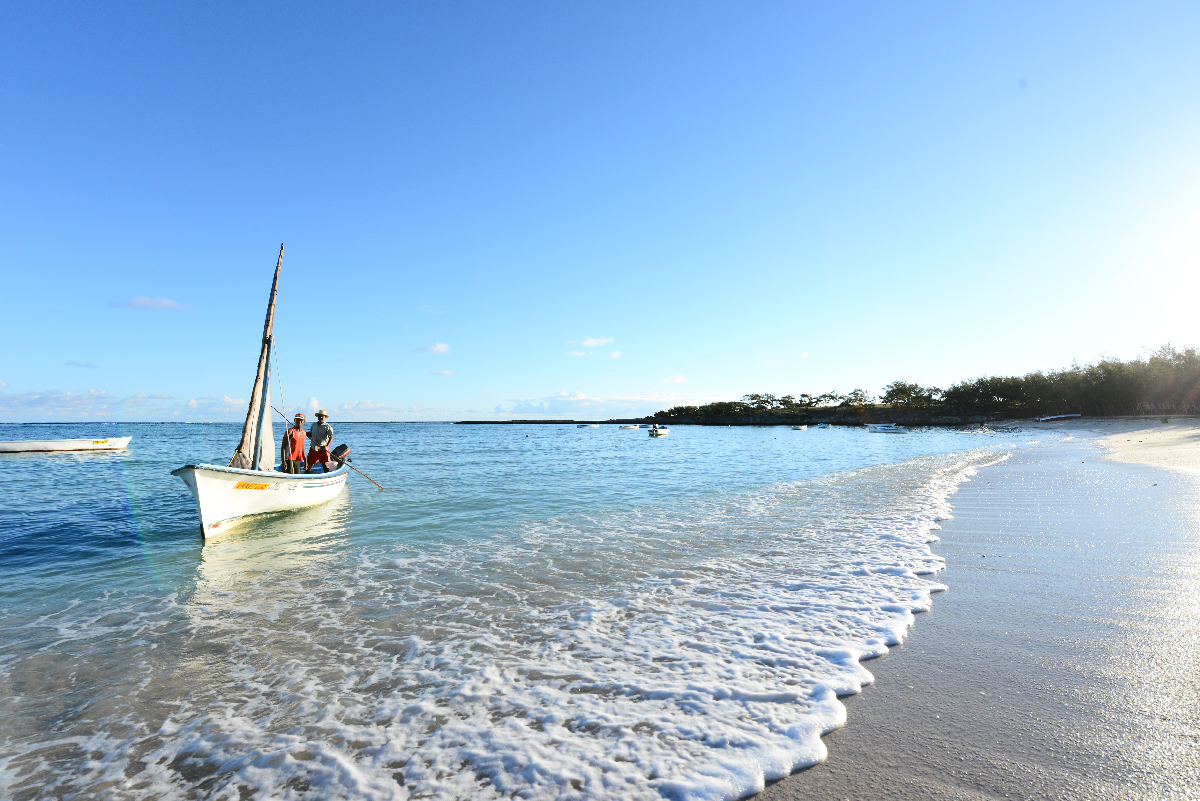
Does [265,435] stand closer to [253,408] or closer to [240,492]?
[253,408]

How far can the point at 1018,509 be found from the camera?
12.3m

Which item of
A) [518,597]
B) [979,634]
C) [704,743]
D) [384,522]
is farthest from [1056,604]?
[384,522]

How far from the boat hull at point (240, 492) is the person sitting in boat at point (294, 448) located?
1192 millimetres

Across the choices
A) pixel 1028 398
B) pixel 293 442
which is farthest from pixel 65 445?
pixel 1028 398

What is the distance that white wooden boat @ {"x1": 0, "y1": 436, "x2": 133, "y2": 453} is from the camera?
40.2 metres

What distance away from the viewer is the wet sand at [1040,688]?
10.2ft

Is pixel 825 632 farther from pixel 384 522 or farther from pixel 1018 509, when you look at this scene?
pixel 384 522

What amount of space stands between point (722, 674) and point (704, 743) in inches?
45.5

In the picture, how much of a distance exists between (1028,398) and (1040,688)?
144 m

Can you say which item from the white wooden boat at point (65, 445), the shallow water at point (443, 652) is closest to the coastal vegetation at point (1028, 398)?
the shallow water at point (443, 652)

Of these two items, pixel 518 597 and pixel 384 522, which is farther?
pixel 384 522

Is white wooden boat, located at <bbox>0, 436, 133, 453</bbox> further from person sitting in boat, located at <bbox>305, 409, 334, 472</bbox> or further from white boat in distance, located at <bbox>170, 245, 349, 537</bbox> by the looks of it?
white boat in distance, located at <bbox>170, 245, 349, 537</bbox>

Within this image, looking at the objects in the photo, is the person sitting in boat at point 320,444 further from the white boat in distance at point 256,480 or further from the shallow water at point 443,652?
the shallow water at point 443,652

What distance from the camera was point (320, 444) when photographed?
17234 millimetres
